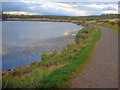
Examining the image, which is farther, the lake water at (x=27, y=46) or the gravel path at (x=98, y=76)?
the lake water at (x=27, y=46)

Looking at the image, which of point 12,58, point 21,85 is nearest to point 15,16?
point 12,58

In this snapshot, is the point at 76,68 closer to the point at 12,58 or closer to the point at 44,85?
the point at 44,85

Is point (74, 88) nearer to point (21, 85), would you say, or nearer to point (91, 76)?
point (91, 76)

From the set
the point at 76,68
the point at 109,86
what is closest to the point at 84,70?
the point at 76,68

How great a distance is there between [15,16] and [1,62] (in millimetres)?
137163

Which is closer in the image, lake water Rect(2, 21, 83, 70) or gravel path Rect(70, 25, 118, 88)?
gravel path Rect(70, 25, 118, 88)

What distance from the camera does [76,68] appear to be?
666 cm

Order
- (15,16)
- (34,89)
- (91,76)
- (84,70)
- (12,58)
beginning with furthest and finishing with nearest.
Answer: (15,16)
(12,58)
(84,70)
(91,76)
(34,89)

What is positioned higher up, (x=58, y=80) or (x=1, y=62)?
(x=58, y=80)

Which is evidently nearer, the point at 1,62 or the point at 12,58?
the point at 1,62

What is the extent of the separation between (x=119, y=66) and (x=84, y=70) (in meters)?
2.04

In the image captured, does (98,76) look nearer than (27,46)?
Yes

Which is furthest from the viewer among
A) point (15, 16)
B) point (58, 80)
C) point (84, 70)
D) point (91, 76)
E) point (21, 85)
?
point (15, 16)

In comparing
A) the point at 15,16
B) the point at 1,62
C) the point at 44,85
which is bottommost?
the point at 1,62
